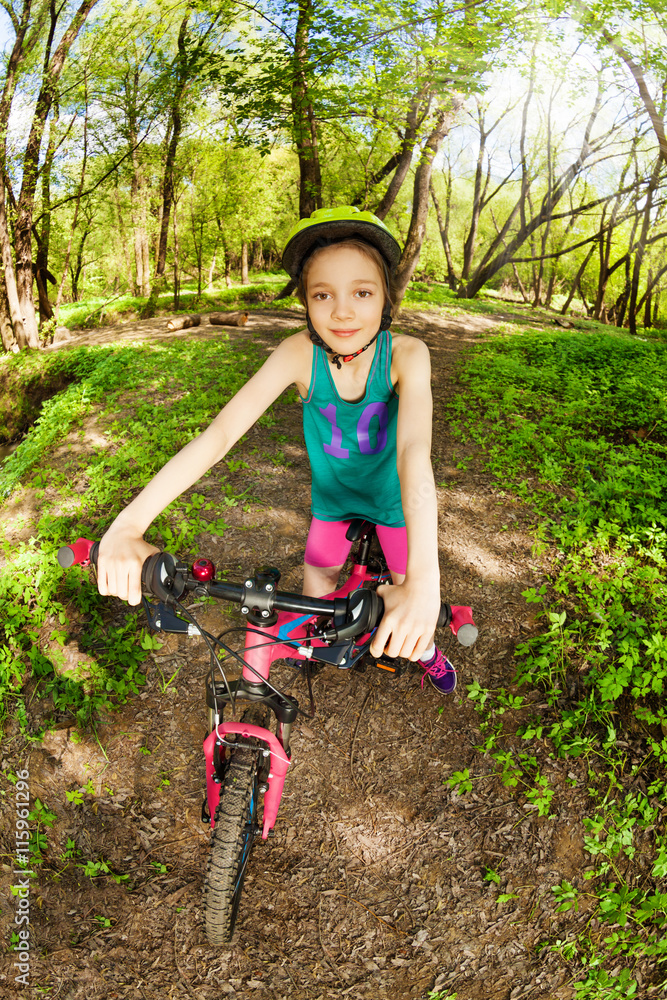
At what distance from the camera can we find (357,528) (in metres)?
2.49

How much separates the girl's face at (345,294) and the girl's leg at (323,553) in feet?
3.44

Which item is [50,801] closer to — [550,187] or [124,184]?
[124,184]

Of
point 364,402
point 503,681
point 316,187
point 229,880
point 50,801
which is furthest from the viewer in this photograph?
point 316,187

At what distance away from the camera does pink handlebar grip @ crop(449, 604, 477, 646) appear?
50.5 inches

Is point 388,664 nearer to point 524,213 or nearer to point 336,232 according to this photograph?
point 336,232

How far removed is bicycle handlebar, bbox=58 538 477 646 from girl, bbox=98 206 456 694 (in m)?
0.06

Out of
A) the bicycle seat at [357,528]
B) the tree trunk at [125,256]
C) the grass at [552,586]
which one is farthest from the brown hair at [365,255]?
the tree trunk at [125,256]

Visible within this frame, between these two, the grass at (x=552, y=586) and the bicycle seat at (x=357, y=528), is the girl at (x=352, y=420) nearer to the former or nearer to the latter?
the bicycle seat at (x=357, y=528)

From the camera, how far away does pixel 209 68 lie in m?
9.20

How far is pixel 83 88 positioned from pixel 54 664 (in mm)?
12995

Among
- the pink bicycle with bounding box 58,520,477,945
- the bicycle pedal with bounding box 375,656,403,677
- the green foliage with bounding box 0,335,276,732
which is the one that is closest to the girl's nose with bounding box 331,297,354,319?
the pink bicycle with bounding box 58,520,477,945

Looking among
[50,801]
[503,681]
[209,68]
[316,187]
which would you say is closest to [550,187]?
[316,187]

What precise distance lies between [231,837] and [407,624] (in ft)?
4.14

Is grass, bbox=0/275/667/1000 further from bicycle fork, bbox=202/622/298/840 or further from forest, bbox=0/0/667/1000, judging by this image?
bicycle fork, bbox=202/622/298/840
